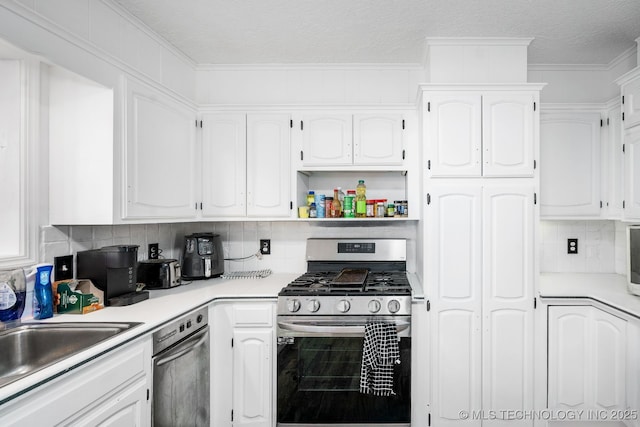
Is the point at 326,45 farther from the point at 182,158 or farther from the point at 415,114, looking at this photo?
the point at 182,158

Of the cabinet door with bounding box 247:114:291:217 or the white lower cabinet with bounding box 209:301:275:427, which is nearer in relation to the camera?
the white lower cabinet with bounding box 209:301:275:427

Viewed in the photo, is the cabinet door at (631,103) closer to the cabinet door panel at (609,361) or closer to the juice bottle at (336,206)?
the cabinet door panel at (609,361)

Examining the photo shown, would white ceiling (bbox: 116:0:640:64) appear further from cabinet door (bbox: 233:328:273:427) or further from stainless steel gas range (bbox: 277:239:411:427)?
cabinet door (bbox: 233:328:273:427)

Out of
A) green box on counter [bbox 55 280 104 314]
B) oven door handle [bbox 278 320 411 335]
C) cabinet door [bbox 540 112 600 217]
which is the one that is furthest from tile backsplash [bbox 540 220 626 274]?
green box on counter [bbox 55 280 104 314]

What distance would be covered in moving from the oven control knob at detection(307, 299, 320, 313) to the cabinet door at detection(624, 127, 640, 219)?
1.94 metres

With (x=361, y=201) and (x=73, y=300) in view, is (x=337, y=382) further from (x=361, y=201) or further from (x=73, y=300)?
(x=73, y=300)

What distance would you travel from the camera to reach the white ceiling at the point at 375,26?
2.10 meters

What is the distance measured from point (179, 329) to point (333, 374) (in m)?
0.93

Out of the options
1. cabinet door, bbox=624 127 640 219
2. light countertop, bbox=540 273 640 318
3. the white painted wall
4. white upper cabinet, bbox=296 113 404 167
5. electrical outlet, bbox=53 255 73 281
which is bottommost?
light countertop, bbox=540 273 640 318

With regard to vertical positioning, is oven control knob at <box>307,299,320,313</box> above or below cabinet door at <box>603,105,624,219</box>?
below

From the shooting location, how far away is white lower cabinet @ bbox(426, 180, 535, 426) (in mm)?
2346

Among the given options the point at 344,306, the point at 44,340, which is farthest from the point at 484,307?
the point at 44,340

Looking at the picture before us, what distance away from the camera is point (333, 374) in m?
2.29

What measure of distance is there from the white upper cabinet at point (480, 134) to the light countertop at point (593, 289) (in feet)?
2.50
